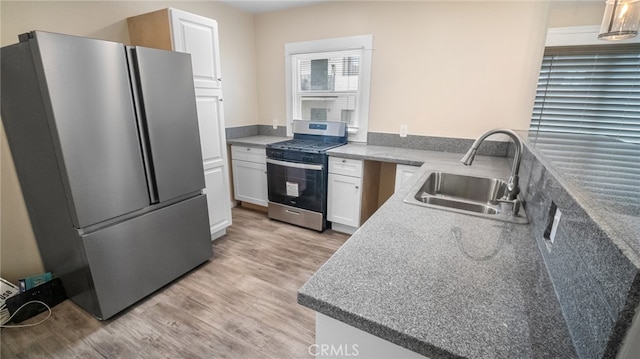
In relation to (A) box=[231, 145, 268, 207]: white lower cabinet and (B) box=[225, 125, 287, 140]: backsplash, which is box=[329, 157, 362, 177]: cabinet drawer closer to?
(A) box=[231, 145, 268, 207]: white lower cabinet

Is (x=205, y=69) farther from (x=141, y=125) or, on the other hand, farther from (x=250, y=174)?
(x=250, y=174)

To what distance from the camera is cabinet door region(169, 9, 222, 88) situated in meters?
2.20

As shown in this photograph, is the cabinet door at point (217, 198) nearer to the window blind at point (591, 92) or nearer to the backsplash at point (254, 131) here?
the backsplash at point (254, 131)

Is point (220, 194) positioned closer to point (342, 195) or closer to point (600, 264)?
point (342, 195)

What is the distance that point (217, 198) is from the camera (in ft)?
8.86

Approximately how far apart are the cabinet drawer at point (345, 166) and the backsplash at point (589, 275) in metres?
1.85

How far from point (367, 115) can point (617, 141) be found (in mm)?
2127

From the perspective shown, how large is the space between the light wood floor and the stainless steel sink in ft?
3.59

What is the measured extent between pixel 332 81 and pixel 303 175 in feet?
3.85

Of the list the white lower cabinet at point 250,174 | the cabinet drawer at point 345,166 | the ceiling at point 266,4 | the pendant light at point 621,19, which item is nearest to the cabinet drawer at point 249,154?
the white lower cabinet at point 250,174

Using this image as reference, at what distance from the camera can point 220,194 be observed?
2.72 metres

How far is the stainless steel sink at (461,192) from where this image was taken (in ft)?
5.26

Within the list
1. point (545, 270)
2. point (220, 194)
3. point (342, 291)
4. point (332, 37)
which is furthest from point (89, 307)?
point (332, 37)

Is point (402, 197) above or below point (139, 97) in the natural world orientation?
below
